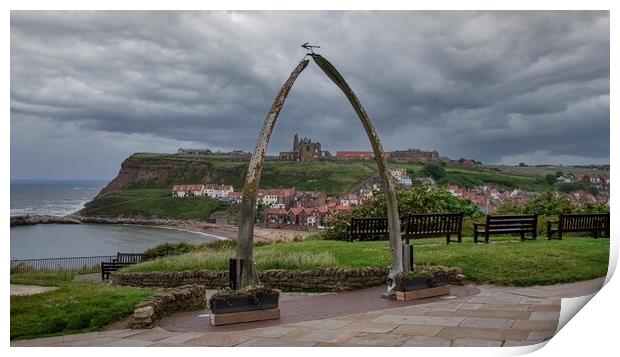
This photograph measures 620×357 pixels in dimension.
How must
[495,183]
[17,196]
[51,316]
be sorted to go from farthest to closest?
[495,183]
[17,196]
[51,316]

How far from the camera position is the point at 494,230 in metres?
13.5

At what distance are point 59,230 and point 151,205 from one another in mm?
2904

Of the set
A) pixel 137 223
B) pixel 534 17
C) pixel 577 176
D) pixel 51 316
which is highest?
pixel 534 17

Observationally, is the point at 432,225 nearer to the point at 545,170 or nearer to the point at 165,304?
the point at 545,170

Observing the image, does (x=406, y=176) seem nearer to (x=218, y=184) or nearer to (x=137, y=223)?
(x=218, y=184)

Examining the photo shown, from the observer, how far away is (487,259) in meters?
10.7

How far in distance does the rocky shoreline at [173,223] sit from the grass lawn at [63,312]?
0.98m

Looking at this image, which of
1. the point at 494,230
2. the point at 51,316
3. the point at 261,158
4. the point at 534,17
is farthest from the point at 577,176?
the point at 51,316

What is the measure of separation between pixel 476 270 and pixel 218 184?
5.81 metres

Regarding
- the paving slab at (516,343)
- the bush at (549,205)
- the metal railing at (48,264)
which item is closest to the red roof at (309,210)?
the bush at (549,205)

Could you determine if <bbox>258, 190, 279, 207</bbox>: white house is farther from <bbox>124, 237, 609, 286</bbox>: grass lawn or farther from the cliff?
<bbox>124, 237, 609, 286</bbox>: grass lawn

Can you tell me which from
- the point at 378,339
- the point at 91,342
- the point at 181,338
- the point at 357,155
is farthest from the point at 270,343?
the point at 357,155

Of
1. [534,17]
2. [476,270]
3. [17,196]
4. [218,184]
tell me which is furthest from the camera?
[218,184]

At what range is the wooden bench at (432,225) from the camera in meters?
13.6
